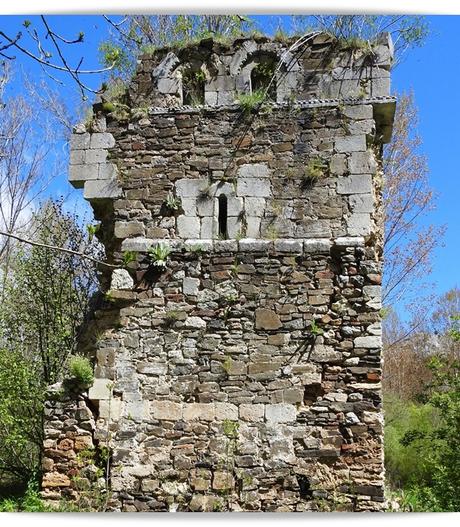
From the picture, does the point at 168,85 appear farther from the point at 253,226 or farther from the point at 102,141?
the point at 253,226

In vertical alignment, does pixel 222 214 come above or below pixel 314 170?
below

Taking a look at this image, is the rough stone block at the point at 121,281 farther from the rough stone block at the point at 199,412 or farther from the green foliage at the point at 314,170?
the green foliage at the point at 314,170

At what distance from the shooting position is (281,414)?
6.67m

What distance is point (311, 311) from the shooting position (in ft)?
22.7

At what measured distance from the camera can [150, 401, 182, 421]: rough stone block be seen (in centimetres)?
681

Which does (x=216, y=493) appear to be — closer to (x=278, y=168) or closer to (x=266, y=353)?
Result: (x=266, y=353)

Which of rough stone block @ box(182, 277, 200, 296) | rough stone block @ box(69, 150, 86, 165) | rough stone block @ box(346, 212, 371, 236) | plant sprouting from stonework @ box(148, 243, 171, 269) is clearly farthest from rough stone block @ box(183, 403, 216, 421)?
rough stone block @ box(69, 150, 86, 165)

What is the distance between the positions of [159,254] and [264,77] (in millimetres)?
2360

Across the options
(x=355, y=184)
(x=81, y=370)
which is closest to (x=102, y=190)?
(x=81, y=370)

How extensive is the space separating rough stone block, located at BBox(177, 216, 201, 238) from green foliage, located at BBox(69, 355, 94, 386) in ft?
5.55

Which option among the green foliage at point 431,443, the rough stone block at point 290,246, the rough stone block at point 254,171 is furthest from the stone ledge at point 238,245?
the green foliage at point 431,443

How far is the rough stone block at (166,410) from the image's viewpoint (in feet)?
22.4

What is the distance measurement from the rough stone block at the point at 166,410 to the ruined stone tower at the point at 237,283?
0.05 ft

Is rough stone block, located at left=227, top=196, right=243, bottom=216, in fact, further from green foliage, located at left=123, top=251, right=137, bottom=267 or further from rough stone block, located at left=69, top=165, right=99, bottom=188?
rough stone block, located at left=69, top=165, right=99, bottom=188
